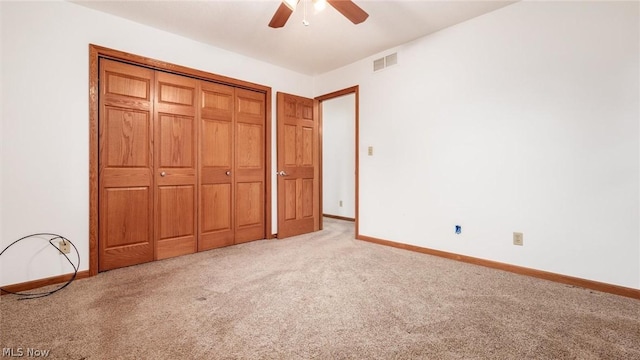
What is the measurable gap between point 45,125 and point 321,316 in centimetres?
273

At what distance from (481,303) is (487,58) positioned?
227cm

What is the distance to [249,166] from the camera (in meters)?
3.77

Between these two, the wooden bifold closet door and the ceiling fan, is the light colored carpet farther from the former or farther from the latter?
the ceiling fan

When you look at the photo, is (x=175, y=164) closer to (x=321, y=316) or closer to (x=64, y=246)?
(x=64, y=246)

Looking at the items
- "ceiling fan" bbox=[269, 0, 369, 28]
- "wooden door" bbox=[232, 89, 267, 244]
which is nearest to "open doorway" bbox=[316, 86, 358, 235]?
"wooden door" bbox=[232, 89, 267, 244]

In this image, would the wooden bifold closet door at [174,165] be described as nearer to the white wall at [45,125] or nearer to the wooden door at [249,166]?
the wooden door at [249,166]

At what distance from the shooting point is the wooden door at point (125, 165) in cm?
267

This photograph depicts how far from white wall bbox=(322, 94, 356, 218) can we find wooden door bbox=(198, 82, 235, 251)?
2.42 metres

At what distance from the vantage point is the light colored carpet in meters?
1.48

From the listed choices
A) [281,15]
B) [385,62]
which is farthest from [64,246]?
[385,62]

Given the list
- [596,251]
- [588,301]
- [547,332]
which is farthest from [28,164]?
[596,251]

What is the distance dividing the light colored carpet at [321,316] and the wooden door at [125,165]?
0.84 ft

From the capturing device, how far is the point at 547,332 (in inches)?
64.2

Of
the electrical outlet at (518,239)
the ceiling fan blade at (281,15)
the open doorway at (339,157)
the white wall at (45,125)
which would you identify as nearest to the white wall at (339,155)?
the open doorway at (339,157)
